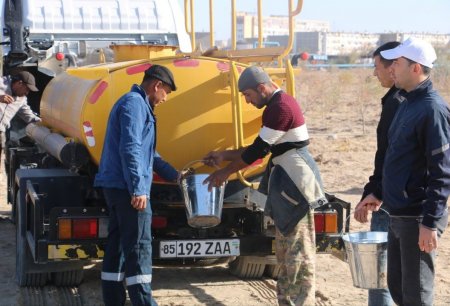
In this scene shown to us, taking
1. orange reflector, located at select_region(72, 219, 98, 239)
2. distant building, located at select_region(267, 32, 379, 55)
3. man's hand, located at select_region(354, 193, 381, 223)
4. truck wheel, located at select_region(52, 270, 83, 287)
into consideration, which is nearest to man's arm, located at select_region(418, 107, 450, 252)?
man's hand, located at select_region(354, 193, 381, 223)

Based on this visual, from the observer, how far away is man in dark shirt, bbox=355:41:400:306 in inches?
211

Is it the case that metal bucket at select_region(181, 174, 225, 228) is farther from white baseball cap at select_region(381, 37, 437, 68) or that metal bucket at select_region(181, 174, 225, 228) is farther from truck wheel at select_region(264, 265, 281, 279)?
white baseball cap at select_region(381, 37, 437, 68)

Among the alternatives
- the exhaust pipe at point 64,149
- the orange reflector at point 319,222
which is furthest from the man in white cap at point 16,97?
the orange reflector at point 319,222

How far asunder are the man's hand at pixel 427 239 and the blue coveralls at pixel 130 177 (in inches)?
76.9

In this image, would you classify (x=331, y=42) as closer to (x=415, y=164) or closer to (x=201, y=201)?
(x=201, y=201)

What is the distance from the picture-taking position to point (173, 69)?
6.37 meters

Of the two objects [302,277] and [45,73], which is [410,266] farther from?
[45,73]

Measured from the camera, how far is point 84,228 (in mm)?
6230

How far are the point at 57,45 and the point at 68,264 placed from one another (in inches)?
144

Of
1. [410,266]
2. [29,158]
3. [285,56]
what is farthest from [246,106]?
[29,158]

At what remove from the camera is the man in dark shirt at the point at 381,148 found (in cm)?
535

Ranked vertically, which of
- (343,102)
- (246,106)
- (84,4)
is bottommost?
(343,102)

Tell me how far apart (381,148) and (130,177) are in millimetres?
1614

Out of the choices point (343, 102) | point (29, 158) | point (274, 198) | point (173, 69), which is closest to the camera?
point (274, 198)
